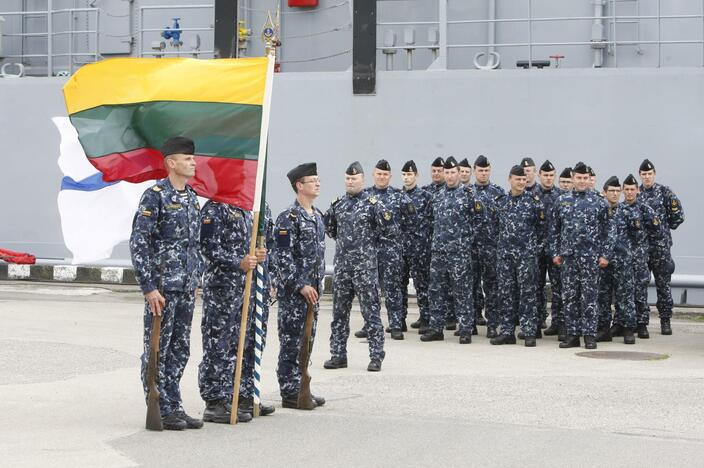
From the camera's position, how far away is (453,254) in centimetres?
1260

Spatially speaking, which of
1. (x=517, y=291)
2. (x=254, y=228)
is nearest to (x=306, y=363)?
(x=254, y=228)

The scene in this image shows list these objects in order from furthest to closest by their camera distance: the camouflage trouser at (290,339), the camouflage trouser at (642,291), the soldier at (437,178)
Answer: the soldier at (437,178) → the camouflage trouser at (642,291) → the camouflage trouser at (290,339)

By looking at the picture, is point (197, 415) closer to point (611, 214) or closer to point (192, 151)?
point (192, 151)

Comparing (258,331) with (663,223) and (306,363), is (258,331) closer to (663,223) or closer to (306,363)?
(306,363)

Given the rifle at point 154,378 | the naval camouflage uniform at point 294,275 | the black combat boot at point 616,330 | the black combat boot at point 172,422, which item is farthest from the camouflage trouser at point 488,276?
the rifle at point 154,378

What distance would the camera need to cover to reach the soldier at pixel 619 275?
12703 mm

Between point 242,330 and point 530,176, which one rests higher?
point 530,176

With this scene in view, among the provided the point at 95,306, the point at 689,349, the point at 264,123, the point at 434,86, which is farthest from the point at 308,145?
the point at 264,123

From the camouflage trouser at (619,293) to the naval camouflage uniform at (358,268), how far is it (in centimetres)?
311

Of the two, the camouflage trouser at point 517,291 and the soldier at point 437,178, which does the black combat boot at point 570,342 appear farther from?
the soldier at point 437,178

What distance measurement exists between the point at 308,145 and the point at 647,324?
609cm

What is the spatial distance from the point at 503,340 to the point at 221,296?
4944 mm

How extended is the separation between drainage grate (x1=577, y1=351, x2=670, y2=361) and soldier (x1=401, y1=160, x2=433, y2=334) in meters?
2.30

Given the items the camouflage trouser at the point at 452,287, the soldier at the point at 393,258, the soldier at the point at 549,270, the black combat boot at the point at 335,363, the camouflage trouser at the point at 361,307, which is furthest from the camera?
the soldier at the point at 549,270
